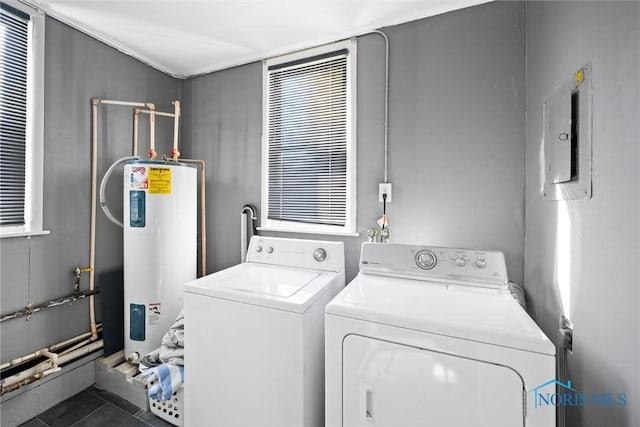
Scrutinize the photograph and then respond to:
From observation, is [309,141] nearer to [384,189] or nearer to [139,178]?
[384,189]

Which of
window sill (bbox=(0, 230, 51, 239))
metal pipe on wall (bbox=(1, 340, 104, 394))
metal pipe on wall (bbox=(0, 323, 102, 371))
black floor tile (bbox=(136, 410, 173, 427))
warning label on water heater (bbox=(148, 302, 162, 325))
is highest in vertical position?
window sill (bbox=(0, 230, 51, 239))

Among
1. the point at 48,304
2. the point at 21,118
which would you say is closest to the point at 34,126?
the point at 21,118

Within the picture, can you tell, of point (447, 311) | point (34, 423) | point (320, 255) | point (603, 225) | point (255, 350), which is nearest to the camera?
point (603, 225)

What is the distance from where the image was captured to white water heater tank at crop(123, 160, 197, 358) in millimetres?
1832

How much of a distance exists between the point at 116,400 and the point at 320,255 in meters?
1.64

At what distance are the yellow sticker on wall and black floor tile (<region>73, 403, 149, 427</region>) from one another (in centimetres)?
138

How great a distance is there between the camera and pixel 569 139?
3.40 feet

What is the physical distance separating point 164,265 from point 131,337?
0.54 m

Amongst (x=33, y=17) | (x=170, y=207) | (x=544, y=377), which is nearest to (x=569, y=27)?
(x=544, y=377)

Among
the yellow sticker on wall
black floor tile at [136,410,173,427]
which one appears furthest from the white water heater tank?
black floor tile at [136,410,173,427]

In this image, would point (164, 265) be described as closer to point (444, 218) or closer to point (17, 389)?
point (17, 389)

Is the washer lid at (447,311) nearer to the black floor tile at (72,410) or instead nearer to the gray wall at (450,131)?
the gray wall at (450,131)

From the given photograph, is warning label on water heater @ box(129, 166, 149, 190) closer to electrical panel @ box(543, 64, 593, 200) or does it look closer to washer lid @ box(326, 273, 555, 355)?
washer lid @ box(326, 273, 555, 355)

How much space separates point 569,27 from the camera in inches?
42.0
